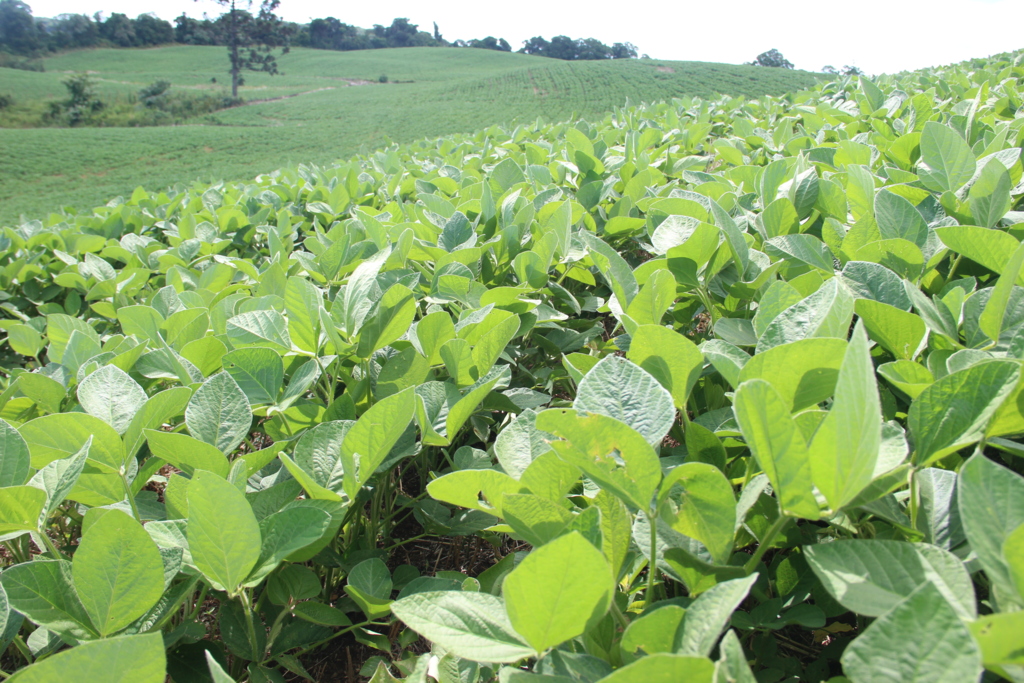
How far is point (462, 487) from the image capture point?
63cm

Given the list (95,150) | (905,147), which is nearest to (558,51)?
(95,150)

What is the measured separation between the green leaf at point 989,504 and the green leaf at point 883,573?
0.03 meters

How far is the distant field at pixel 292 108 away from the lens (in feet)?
70.2

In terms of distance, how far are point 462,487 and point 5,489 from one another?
532 millimetres

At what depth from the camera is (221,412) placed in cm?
82

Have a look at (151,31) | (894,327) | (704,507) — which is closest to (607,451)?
(704,507)

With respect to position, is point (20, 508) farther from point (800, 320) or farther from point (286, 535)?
point (800, 320)

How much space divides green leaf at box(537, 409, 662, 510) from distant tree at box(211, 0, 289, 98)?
53.9 metres

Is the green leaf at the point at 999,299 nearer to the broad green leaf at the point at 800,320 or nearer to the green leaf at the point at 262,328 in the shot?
the broad green leaf at the point at 800,320

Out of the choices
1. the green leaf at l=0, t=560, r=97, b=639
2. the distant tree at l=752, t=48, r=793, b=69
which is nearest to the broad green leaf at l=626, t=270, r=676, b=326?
the green leaf at l=0, t=560, r=97, b=639

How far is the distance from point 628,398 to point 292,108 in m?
41.8

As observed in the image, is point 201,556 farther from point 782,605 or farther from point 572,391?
point 572,391

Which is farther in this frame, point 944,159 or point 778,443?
point 944,159

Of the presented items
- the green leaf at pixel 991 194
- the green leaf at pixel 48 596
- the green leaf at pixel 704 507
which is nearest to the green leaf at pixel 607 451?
the green leaf at pixel 704 507
